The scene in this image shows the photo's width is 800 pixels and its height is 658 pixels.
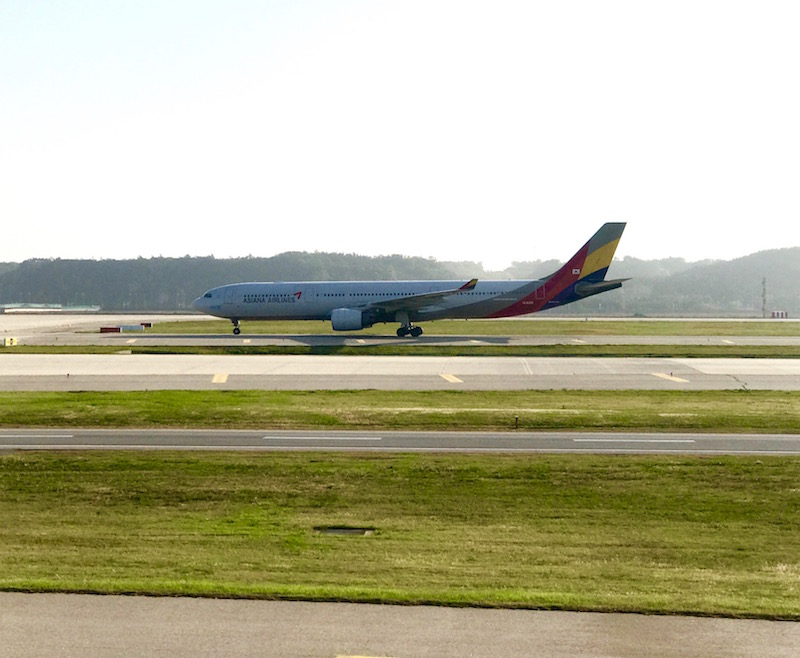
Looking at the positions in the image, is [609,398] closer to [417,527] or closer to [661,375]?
[661,375]

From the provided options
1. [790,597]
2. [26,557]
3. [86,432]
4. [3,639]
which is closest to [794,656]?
[790,597]

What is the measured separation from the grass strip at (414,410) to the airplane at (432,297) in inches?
1191

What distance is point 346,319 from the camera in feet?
199

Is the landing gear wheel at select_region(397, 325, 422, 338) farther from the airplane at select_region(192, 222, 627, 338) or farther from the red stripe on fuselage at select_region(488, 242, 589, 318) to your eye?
the red stripe on fuselage at select_region(488, 242, 589, 318)

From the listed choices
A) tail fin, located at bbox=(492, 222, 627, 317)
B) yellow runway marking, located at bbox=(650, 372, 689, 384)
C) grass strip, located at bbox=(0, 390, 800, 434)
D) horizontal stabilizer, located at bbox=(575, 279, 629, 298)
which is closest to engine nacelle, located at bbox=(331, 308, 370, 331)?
tail fin, located at bbox=(492, 222, 627, 317)

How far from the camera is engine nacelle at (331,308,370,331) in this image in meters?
60.7

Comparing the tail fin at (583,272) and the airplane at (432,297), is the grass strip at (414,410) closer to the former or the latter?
the airplane at (432,297)

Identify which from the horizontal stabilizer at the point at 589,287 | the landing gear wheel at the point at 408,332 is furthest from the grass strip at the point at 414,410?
the landing gear wheel at the point at 408,332

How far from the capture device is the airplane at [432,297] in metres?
62.7

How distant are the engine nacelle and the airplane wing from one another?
2.66 meters

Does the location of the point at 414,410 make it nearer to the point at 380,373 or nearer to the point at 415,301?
the point at 380,373

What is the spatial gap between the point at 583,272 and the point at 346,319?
18.5 m

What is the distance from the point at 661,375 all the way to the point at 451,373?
384 inches

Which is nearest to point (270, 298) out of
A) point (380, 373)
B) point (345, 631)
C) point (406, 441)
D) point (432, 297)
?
point (432, 297)
